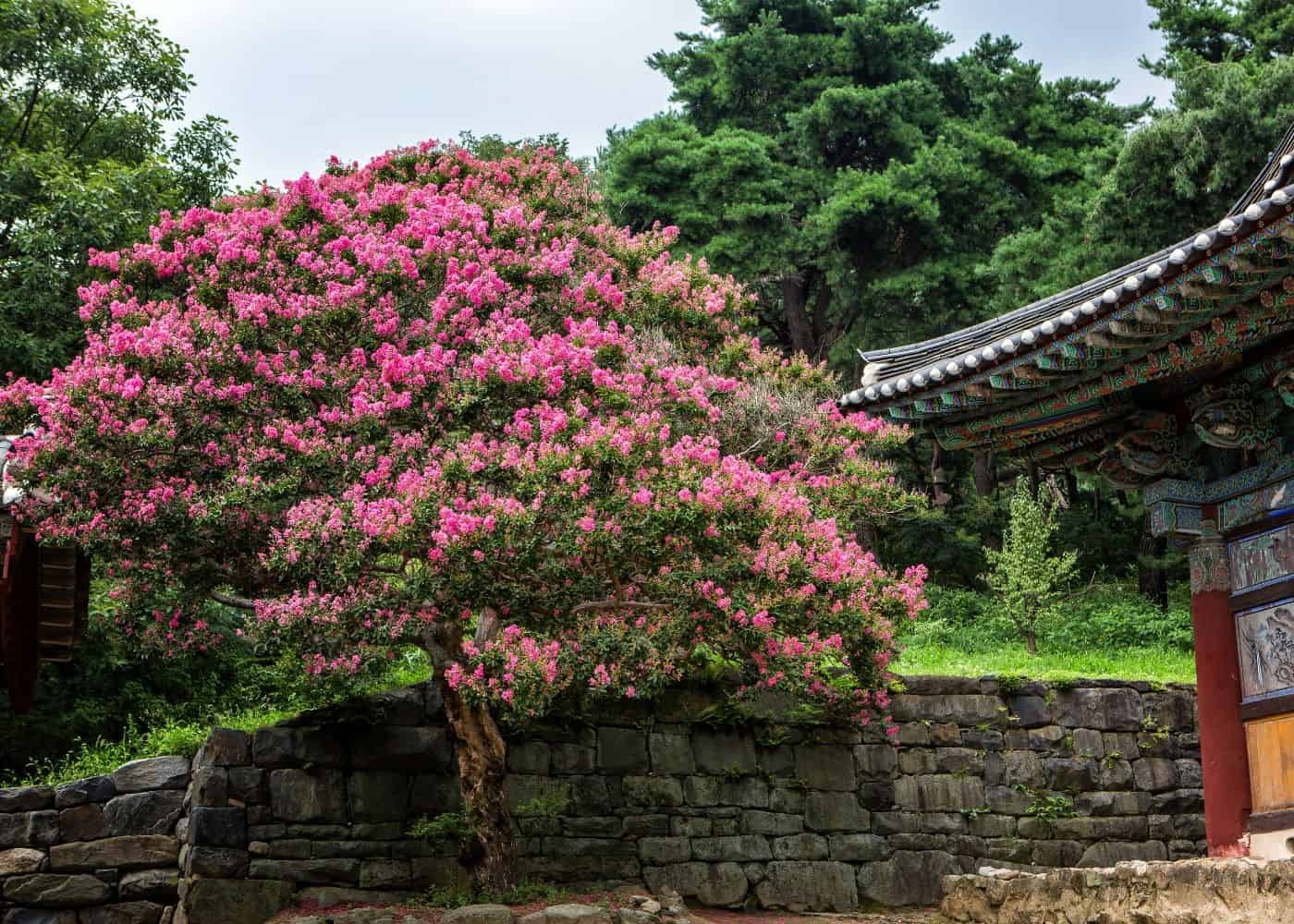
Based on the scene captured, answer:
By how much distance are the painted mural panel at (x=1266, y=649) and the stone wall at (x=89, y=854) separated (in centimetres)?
Result: 880

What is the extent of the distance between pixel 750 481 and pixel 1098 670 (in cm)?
980

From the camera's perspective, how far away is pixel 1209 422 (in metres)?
8.14

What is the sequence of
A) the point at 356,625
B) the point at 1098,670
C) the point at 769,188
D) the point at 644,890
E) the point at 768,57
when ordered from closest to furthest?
the point at 356,625 < the point at 644,890 < the point at 1098,670 < the point at 769,188 < the point at 768,57

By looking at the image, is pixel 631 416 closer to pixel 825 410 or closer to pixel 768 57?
pixel 825 410

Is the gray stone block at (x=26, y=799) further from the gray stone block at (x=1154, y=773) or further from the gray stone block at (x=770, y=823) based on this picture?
the gray stone block at (x=1154, y=773)

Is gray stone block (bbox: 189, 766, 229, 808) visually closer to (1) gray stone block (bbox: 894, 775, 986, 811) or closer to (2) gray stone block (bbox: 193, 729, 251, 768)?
(2) gray stone block (bbox: 193, 729, 251, 768)

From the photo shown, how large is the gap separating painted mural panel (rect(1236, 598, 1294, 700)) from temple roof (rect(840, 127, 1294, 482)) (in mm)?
1235

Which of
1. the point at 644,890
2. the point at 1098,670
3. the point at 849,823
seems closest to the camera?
the point at 644,890

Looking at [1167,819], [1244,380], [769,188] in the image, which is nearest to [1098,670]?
[1167,819]

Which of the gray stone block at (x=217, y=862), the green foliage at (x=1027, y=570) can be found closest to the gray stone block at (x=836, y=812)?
the gray stone block at (x=217, y=862)

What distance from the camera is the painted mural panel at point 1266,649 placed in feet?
25.3

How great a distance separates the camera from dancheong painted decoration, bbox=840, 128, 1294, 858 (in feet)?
24.2

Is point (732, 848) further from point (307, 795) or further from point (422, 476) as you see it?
point (422, 476)

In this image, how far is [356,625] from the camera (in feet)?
33.8
